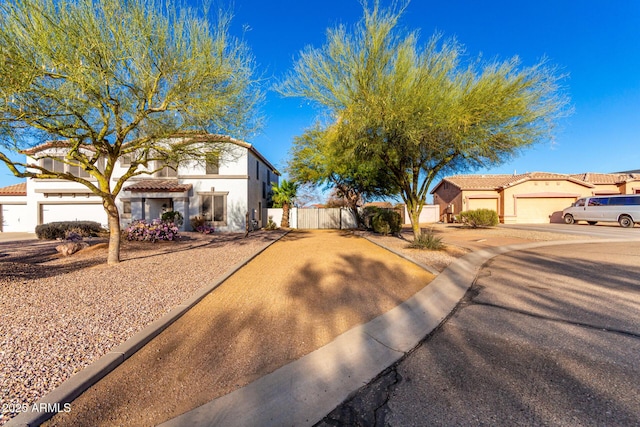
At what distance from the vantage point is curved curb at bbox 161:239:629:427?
7.16ft

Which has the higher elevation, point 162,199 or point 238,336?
point 162,199

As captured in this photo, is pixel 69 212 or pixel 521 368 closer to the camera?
pixel 521 368

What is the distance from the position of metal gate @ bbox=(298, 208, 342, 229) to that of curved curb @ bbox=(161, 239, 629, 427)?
1920cm

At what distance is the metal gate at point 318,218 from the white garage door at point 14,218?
63.0ft

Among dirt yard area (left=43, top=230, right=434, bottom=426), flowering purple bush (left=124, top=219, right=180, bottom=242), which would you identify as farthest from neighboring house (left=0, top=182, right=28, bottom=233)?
dirt yard area (left=43, top=230, right=434, bottom=426)

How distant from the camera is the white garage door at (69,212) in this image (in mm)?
18109

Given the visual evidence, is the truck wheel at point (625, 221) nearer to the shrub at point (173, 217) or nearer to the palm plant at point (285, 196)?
the palm plant at point (285, 196)

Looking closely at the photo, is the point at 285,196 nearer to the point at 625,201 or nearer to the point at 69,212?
the point at 69,212

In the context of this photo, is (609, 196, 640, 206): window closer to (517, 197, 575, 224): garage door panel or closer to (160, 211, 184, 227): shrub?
(517, 197, 575, 224): garage door panel

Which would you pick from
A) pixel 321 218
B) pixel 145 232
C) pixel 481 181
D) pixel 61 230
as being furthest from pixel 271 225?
pixel 481 181

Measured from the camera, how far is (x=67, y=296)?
15.5ft

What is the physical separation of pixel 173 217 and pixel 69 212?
810 centimetres

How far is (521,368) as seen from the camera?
2.74m

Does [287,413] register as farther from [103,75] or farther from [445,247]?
[445,247]
